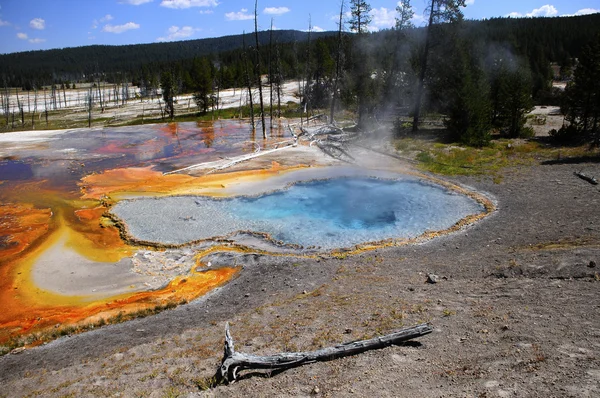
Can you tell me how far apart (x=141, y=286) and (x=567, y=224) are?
14.8m

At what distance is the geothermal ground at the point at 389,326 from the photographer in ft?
21.0

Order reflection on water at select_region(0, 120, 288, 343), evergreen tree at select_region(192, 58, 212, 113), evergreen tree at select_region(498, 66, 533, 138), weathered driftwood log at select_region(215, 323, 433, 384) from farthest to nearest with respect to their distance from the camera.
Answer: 1. evergreen tree at select_region(192, 58, 212, 113)
2. evergreen tree at select_region(498, 66, 533, 138)
3. reflection on water at select_region(0, 120, 288, 343)
4. weathered driftwood log at select_region(215, 323, 433, 384)

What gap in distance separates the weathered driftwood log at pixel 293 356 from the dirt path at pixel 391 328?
0.16 metres

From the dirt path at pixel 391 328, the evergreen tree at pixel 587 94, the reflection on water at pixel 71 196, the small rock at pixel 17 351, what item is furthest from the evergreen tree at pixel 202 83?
the small rock at pixel 17 351

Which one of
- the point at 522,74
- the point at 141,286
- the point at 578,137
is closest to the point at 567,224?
the point at 141,286

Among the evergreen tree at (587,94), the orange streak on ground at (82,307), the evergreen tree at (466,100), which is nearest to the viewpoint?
the orange streak on ground at (82,307)

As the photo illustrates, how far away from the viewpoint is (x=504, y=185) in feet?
66.4

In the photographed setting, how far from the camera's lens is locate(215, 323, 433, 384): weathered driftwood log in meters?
7.06

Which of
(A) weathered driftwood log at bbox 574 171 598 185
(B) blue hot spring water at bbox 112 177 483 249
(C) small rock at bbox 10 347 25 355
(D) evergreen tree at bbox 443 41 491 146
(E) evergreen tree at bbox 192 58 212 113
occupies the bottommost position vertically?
(C) small rock at bbox 10 347 25 355

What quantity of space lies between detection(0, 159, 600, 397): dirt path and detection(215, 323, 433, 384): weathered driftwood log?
0.53ft

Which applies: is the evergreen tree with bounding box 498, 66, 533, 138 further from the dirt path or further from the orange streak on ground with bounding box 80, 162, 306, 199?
the dirt path

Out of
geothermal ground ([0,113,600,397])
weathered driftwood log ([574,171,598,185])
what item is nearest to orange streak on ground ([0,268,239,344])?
geothermal ground ([0,113,600,397])

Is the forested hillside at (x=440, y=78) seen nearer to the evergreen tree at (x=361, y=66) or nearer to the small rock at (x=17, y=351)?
the evergreen tree at (x=361, y=66)

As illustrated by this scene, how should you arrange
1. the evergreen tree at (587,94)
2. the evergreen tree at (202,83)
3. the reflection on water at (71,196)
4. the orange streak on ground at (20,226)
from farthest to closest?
the evergreen tree at (202,83), the evergreen tree at (587,94), the orange streak on ground at (20,226), the reflection on water at (71,196)
